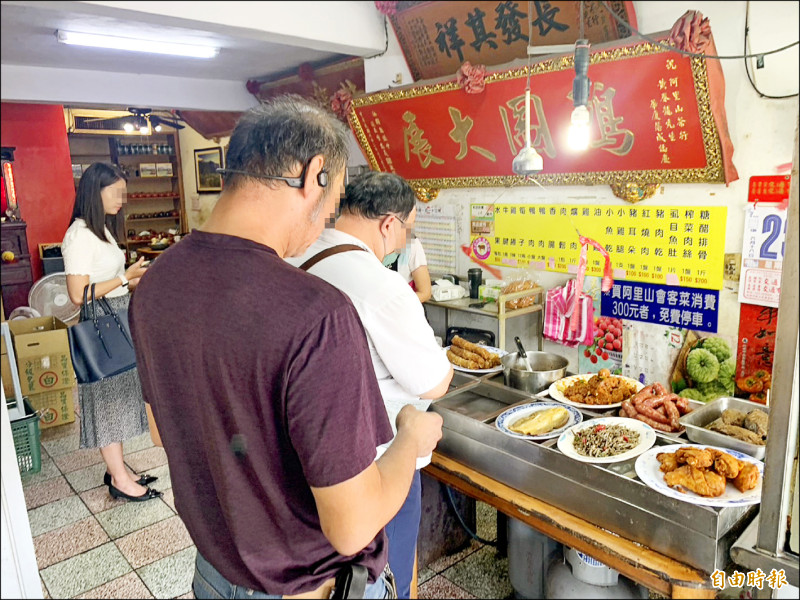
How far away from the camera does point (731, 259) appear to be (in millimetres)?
2828

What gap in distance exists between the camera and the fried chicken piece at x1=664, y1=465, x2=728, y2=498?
1559 mm

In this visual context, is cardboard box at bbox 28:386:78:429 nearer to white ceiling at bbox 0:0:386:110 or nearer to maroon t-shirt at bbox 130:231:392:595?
maroon t-shirt at bbox 130:231:392:595

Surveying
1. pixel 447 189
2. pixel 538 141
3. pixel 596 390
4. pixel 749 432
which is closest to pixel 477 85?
pixel 538 141

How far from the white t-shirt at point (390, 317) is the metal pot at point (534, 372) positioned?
0.93 meters

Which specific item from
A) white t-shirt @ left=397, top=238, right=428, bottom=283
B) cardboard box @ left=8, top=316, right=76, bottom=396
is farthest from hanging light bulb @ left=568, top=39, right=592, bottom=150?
cardboard box @ left=8, top=316, right=76, bottom=396

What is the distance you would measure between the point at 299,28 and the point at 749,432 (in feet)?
6.14

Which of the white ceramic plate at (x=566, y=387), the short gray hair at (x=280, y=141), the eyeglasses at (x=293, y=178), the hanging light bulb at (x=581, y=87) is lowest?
the white ceramic plate at (x=566, y=387)

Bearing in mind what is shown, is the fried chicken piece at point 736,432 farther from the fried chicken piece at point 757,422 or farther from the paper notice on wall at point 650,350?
the paper notice on wall at point 650,350

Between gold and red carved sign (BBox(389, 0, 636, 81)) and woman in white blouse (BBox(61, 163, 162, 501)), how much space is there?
105cm

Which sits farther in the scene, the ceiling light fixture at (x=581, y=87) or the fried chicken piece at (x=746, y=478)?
the ceiling light fixture at (x=581, y=87)

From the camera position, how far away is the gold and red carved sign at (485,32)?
107cm

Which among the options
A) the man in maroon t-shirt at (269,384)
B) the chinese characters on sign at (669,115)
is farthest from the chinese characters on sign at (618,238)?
the man in maroon t-shirt at (269,384)

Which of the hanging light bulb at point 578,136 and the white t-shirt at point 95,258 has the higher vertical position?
the hanging light bulb at point 578,136

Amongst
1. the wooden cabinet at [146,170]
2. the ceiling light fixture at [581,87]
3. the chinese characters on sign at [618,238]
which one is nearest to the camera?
the wooden cabinet at [146,170]
